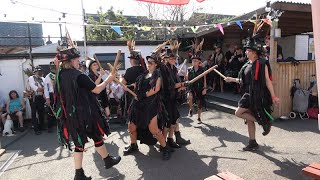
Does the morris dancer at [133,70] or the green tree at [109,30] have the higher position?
the green tree at [109,30]

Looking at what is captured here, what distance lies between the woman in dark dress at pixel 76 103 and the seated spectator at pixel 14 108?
5.02m

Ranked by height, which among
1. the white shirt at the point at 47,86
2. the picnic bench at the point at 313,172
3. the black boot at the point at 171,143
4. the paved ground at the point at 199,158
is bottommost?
the paved ground at the point at 199,158

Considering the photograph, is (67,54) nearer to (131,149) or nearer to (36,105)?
(131,149)

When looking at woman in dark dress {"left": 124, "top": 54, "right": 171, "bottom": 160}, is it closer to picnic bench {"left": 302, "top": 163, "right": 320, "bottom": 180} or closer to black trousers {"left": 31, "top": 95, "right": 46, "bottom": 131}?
picnic bench {"left": 302, "top": 163, "right": 320, "bottom": 180}

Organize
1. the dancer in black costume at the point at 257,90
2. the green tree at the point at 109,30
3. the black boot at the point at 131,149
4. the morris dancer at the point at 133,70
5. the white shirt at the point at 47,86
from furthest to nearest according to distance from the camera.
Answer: the green tree at the point at 109,30 → the white shirt at the point at 47,86 → the black boot at the point at 131,149 → the morris dancer at the point at 133,70 → the dancer in black costume at the point at 257,90

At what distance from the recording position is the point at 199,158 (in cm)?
490

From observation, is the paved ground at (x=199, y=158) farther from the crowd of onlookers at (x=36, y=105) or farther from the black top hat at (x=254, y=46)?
the black top hat at (x=254, y=46)

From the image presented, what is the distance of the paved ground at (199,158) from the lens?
4.32 metres

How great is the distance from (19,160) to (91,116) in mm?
2419

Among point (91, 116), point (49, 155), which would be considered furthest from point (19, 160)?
point (91, 116)

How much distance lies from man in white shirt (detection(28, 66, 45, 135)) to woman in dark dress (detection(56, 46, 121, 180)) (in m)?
4.35

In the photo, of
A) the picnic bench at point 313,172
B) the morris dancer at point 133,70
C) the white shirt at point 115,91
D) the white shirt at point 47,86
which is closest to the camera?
the picnic bench at point 313,172

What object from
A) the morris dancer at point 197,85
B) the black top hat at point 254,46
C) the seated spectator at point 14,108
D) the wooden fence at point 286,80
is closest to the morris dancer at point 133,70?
the black top hat at point 254,46

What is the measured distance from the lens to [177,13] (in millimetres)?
23797
